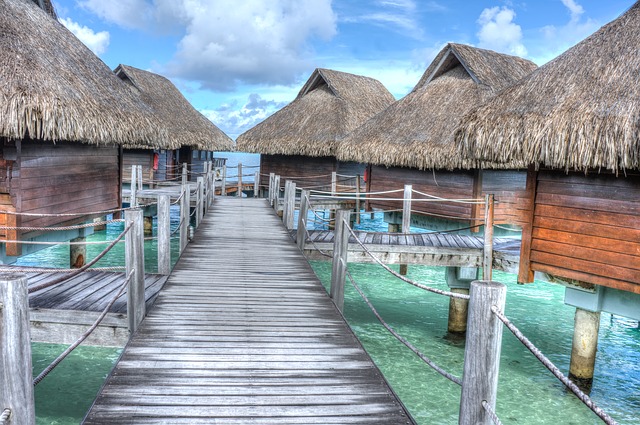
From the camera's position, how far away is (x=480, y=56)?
55.9ft

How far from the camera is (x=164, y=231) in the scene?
24.1ft

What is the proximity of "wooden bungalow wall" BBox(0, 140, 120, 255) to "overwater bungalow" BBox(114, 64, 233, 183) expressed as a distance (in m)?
8.85

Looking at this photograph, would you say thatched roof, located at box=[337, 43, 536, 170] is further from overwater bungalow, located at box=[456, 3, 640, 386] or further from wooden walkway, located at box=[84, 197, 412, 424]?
wooden walkway, located at box=[84, 197, 412, 424]

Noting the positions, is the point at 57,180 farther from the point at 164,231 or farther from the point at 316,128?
the point at 316,128

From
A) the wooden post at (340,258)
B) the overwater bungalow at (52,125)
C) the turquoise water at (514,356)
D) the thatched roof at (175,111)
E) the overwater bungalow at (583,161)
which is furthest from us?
the thatched roof at (175,111)

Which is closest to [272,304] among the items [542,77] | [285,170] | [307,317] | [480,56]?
[307,317]

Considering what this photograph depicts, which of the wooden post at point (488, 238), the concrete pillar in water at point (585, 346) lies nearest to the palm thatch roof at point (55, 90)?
the wooden post at point (488, 238)

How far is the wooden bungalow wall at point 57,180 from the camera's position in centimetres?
963

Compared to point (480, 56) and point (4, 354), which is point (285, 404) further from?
point (480, 56)

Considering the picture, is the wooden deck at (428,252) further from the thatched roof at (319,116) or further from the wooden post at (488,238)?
the thatched roof at (319,116)

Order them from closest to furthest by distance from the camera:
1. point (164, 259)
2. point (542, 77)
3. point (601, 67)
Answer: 1. point (164, 259)
2. point (601, 67)
3. point (542, 77)

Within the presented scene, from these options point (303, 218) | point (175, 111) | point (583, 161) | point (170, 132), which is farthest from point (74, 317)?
point (175, 111)

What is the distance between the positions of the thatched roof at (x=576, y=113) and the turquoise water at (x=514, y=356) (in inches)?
141

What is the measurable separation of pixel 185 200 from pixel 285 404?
6.94m
